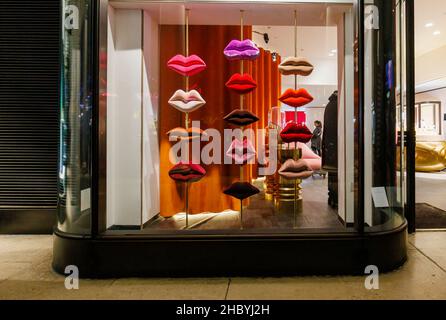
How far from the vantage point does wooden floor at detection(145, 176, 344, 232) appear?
9.00ft

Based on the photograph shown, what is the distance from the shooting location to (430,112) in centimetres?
1257

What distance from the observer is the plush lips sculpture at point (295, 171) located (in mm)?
2451

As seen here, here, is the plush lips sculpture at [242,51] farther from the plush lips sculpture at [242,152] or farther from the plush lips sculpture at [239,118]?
the plush lips sculpture at [242,152]

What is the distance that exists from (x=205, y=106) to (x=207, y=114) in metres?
0.09

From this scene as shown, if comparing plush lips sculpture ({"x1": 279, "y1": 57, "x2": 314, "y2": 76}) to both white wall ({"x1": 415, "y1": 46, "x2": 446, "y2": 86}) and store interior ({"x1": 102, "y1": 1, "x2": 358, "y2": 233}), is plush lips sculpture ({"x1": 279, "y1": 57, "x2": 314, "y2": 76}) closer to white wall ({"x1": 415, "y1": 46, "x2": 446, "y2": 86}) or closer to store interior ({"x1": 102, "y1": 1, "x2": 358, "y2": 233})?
store interior ({"x1": 102, "y1": 1, "x2": 358, "y2": 233})

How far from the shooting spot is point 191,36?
123 inches

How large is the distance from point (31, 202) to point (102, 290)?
182cm

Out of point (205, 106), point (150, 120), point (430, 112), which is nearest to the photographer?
point (150, 120)

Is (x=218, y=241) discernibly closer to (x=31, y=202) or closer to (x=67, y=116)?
(x=67, y=116)

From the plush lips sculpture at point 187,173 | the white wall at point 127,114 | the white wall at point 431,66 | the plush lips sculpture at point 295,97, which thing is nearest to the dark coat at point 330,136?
the plush lips sculpture at point 295,97

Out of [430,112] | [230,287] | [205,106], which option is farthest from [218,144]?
[430,112]

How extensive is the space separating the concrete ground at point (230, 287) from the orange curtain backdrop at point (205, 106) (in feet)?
3.67

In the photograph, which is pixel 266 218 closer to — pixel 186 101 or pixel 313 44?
pixel 186 101

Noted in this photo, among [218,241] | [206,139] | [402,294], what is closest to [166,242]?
[218,241]
